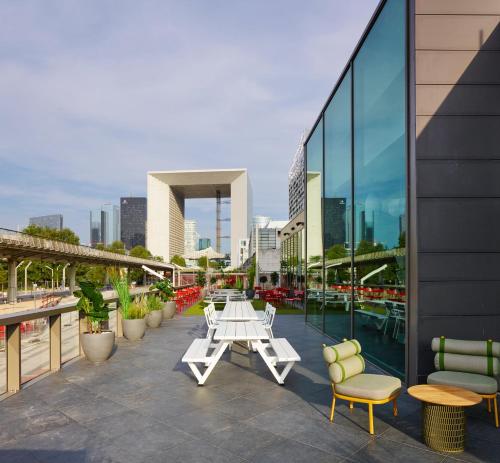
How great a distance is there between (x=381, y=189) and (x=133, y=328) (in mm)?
5489

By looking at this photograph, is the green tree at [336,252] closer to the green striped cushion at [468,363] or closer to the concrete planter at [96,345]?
the green striped cushion at [468,363]

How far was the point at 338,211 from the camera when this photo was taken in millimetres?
8836

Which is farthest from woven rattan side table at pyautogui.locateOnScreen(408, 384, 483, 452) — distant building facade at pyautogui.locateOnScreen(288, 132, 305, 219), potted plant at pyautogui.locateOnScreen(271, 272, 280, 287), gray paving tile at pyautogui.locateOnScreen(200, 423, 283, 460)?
distant building facade at pyautogui.locateOnScreen(288, 132, 305, 219)

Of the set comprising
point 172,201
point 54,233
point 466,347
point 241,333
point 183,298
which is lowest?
point 183,298

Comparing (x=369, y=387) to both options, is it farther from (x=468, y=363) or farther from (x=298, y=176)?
(x=298, y=176)

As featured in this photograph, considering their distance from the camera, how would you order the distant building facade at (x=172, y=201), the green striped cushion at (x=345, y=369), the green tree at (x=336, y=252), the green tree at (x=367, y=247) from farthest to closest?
the distant building facade at (x=172, y=201), the green tree at (x=336, y=252), the green tree at (x=367, y=247), the green striped cushion at (x=345, y=369)

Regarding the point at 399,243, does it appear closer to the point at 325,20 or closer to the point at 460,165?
the point at 460,165

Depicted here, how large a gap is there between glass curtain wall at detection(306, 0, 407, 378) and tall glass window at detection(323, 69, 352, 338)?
2 cm

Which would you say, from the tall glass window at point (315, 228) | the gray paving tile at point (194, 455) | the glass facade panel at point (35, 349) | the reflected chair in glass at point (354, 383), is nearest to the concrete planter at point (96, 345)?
the glass facade panel at point (35, 349)

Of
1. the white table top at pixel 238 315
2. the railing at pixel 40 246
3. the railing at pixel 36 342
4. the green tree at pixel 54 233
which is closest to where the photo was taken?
the railing at pixel 36 342

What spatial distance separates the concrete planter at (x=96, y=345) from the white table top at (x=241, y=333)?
1.85 meters

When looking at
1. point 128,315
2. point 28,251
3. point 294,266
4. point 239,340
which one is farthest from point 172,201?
point 239,340

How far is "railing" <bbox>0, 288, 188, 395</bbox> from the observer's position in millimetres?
4914

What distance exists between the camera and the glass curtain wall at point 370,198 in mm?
5785
